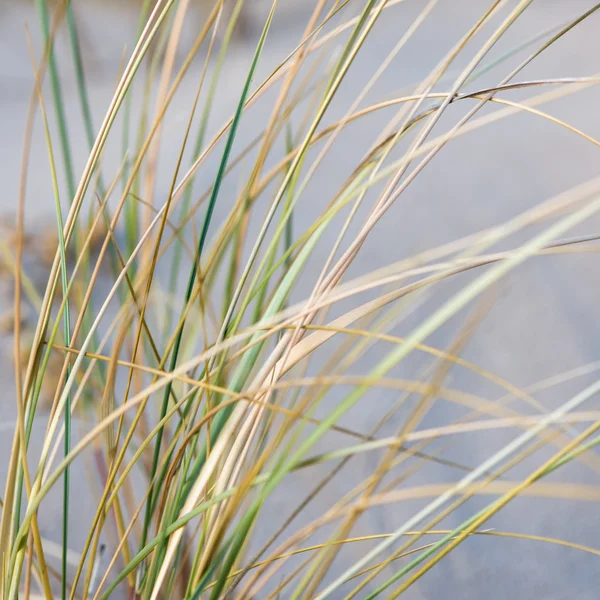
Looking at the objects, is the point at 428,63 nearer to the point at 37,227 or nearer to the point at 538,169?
the point at 538,169

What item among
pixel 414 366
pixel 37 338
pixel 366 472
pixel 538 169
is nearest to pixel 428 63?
pixel 538 169

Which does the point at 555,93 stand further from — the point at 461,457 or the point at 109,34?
the point at 109,34

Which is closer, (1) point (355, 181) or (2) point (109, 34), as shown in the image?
(1) point (355, 181)

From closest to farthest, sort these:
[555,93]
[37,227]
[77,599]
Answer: [555,93] → [77,599] → [37,227]

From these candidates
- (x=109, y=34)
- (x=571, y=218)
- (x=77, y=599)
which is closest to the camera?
(x=571, y=218)

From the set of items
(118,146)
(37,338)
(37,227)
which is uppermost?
(118,146)

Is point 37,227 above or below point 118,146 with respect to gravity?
below
